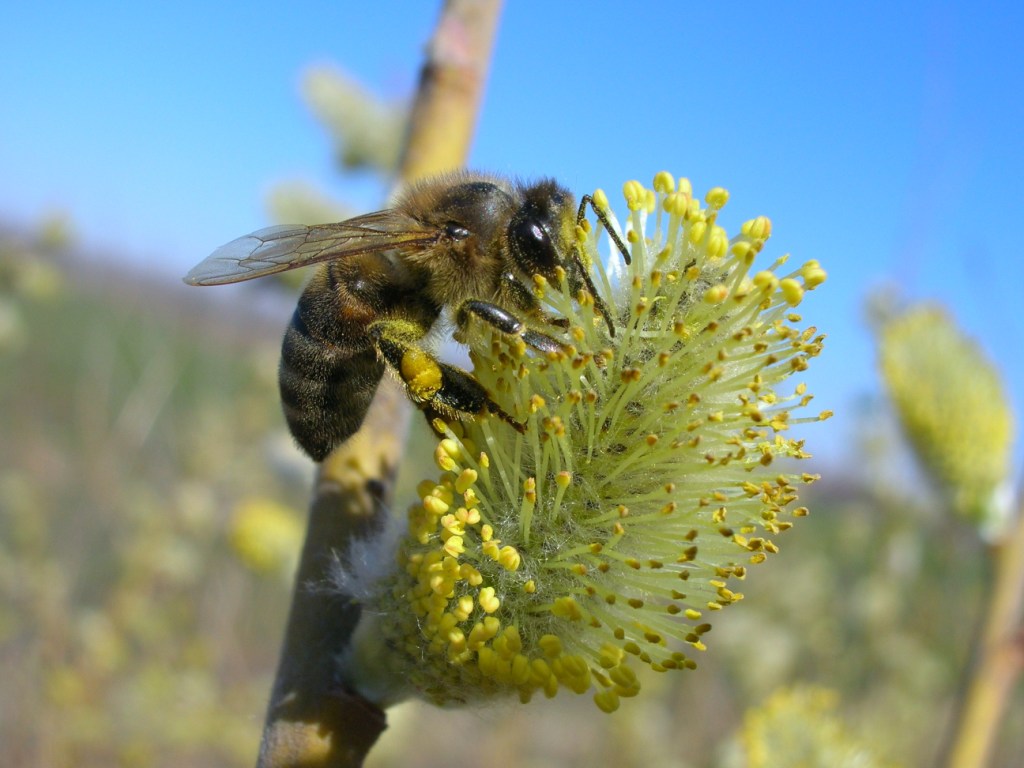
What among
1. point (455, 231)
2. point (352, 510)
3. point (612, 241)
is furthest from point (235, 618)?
point (612, 241)

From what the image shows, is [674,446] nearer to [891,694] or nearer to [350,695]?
[350,695]

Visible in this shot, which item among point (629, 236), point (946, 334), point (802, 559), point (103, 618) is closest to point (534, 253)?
point (629, 236)

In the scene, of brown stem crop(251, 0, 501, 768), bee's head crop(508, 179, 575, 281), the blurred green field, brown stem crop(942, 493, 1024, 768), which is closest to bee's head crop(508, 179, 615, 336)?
bee's head crop(508, 179, 575, 281)

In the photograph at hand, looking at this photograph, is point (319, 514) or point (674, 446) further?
point (319, 514)

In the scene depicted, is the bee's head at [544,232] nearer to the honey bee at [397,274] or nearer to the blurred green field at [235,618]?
the honey bee at [397,274]

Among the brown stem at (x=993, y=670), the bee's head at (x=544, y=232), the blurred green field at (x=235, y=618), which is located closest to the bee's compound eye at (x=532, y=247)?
the bee's head at (x=544, y=232)

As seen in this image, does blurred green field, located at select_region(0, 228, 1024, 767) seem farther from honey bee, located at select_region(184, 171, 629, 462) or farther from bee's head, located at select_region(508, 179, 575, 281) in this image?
bee's head, located at select_region(508, 179, 575, 281)
